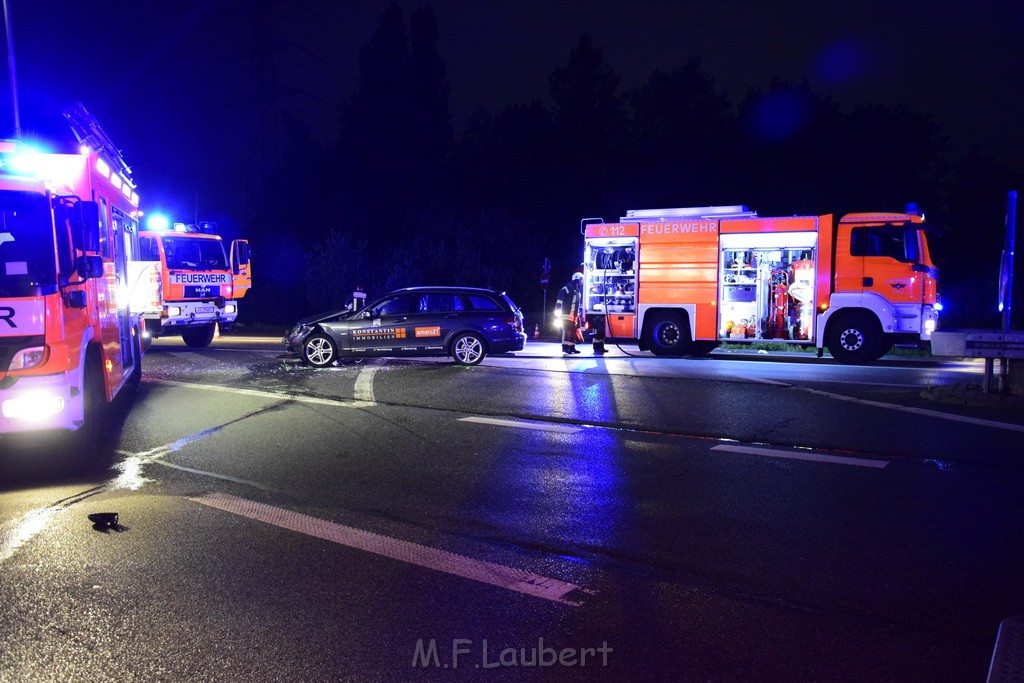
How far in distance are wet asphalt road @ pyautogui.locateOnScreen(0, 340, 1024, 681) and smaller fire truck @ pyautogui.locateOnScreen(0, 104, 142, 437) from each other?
1.91ft

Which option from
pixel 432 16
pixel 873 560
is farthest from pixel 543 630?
pixel 432 16

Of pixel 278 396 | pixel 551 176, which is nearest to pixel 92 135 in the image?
pixel 278 396

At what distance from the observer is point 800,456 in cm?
763

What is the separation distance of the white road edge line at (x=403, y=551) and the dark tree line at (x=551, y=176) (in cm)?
2478

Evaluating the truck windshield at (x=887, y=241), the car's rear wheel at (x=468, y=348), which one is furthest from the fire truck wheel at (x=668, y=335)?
the car's rear wheel at (x=468, y=348)

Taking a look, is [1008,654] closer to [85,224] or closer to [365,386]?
[85,224]

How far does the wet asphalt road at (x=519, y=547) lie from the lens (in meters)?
3.72

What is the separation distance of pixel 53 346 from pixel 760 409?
7576mm

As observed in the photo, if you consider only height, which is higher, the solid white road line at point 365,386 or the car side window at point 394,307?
the car side window at point 394,307

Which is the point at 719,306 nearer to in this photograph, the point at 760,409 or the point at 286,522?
the point at 760,409

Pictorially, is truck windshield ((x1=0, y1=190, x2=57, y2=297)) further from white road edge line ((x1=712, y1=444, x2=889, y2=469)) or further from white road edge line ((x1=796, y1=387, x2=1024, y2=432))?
white road edge line ((x1=796, y1=387, x2=1024, y2=432))

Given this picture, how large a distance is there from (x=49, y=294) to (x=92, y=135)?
11.2 feet

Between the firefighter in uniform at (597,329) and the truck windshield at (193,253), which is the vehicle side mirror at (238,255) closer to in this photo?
the truck windshield at (193,253)

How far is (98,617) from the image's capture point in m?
4.09
